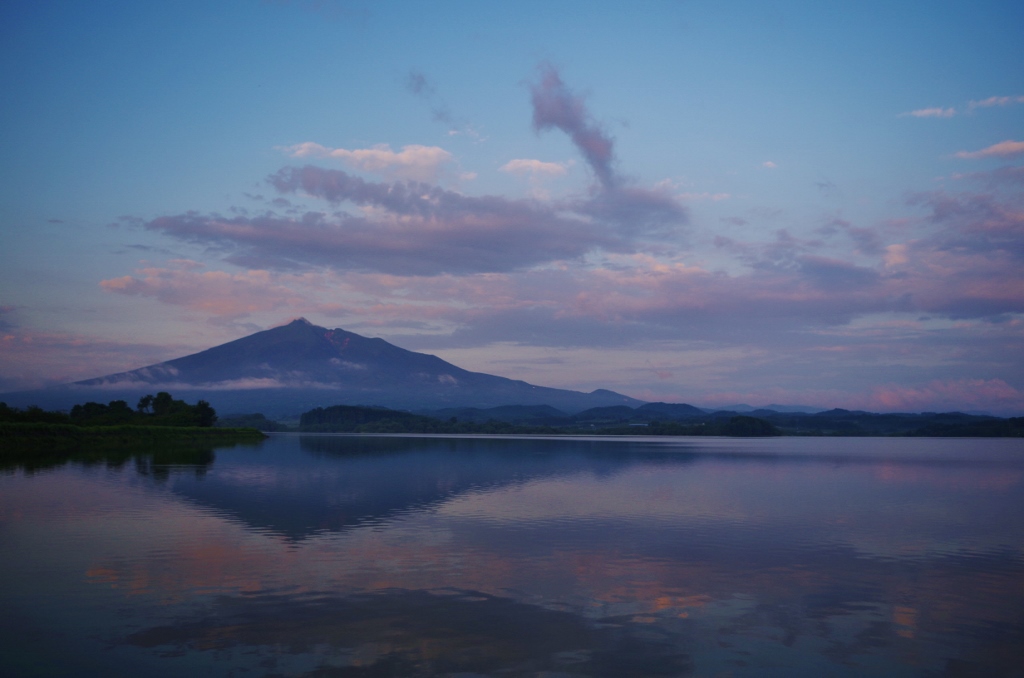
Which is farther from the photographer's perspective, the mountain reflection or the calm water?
the mountain reflection

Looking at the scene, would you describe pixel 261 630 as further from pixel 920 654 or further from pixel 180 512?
pixel 180 512

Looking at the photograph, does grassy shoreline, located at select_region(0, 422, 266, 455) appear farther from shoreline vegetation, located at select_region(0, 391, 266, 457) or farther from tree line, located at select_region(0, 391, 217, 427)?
tree line, located at select_region(0, 391, 217, 427)

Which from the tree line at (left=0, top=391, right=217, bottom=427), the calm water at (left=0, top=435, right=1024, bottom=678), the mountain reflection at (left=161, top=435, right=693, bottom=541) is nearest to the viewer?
the calm water at (left=0, top=435, right=1024, bottom=678)

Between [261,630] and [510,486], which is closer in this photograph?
[261,630]

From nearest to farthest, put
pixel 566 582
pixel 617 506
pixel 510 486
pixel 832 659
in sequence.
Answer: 1. pixel 832 659
2. pixel 566 582
3. pixel 617 506
4. pixel 510 486

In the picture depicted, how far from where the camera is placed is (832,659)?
11617 millimetres

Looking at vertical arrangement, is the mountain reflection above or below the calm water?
below

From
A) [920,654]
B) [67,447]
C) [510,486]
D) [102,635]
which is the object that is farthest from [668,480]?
[67,447]

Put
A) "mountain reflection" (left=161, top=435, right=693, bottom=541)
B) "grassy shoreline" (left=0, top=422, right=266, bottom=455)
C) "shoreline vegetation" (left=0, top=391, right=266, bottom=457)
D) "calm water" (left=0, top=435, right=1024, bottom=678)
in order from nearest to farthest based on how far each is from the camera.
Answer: "calm water" (left=0, top=435, right=1024, bottom=678) → "mountain reflection" (left=161, top=435, right=693, bottom=541) → "grassy shoreline" (left=0, top=422, right=266, bottom=455) → "shoreline vegetation" (left=0, top=391, right=266, bottom=457)

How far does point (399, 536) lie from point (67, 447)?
6262 cm

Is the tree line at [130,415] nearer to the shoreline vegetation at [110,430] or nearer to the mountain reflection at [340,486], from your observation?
the shoreline vegetation at [110,430]

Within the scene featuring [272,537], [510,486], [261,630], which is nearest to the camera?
[261,630]

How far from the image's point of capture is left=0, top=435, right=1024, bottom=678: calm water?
1135 centimetres

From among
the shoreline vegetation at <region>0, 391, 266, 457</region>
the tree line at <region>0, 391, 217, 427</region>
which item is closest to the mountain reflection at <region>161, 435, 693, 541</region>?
the shoreline vegetation at <region>0, 391, 266, 457</region>
